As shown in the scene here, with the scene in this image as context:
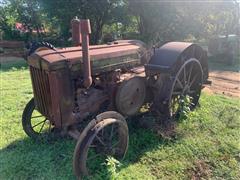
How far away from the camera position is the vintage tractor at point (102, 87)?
2.88 m

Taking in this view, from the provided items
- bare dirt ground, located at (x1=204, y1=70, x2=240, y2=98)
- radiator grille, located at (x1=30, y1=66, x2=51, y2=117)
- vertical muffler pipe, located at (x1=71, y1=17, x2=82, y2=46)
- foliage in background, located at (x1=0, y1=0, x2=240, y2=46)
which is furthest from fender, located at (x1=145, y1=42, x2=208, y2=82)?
foliage in background, located at (x1=0, y1=0, x2=240, y2=46)

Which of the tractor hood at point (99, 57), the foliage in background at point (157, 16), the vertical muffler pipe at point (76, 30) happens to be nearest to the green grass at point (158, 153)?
the tractor hood at point (99, 57)

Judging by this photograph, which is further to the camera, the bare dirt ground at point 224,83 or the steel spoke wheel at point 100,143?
the bare dirt ground at point 224,83

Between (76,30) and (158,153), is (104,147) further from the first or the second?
(76,30)

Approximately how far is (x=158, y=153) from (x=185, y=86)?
133cm

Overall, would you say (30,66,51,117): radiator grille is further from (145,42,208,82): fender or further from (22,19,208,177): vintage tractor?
(145,42,208,82): fender

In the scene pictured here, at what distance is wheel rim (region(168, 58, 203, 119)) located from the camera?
417cm

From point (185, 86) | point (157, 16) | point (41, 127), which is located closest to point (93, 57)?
point (41, 127)

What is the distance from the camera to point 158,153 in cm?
351

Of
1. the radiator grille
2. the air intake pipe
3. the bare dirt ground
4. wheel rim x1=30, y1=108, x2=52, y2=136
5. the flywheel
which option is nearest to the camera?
the air intake pipe

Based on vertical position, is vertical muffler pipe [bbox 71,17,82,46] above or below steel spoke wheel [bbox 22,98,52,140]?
above

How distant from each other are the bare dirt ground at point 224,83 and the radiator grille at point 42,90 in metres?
4.17

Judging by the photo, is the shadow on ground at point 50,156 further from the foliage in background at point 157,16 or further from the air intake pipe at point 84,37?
the foliage in background at point 157,16

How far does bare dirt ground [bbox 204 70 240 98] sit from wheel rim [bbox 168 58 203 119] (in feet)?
5.81
